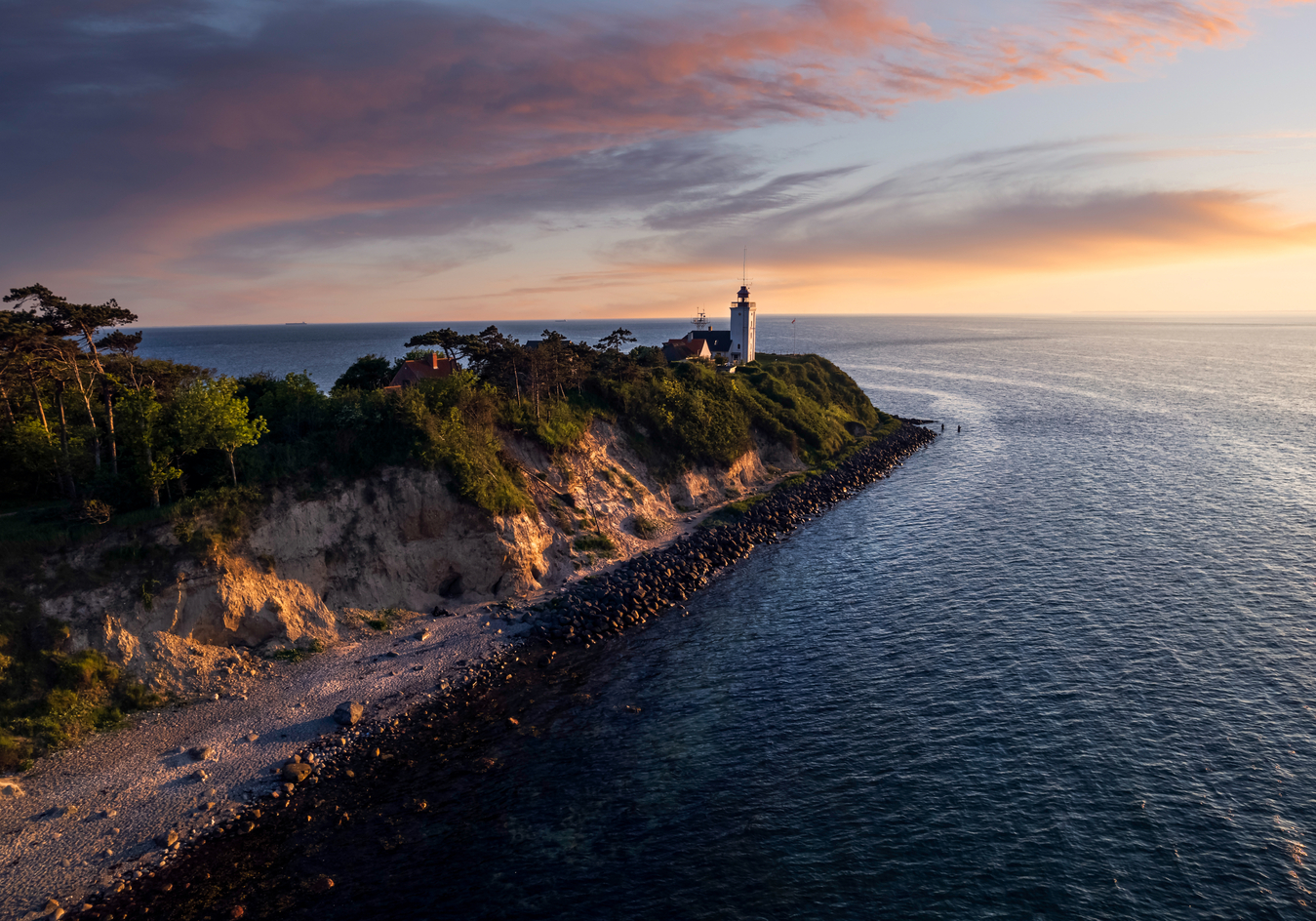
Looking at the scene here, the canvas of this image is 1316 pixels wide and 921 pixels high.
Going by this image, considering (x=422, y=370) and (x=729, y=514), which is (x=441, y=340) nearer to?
(x=422, y=370)

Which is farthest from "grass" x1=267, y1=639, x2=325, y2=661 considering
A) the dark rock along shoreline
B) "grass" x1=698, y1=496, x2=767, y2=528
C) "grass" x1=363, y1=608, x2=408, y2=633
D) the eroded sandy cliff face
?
"grass" x1=698, y1=496, x2=767, y2=528

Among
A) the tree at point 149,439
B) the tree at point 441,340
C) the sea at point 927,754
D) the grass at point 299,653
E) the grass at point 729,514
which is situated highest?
the tree at point 441,340

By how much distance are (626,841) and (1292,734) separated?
32639 millimetres

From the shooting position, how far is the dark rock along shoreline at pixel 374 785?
2328 cm

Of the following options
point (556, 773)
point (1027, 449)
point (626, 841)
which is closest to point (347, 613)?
point (556, 773)

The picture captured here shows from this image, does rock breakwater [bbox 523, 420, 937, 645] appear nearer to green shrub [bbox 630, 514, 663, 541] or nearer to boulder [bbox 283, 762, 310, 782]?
green shrub [bbox 630, 514, 663, 541]

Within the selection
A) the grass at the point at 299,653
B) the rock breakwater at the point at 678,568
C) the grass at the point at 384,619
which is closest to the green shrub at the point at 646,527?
the rock breakwater at the point at 678,568

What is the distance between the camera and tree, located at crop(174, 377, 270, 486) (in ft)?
137

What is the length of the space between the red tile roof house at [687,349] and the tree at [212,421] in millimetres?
80808

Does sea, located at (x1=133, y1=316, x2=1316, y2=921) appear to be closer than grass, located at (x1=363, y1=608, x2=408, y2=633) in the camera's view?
Yes

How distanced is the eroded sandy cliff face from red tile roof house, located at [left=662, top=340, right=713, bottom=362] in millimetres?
56738

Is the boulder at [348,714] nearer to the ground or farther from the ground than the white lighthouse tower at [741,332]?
nearer to the ground

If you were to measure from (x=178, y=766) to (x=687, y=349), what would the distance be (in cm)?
9933

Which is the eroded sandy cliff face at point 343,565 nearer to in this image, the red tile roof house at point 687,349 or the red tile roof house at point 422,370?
the red tile roof house at point 422,370
